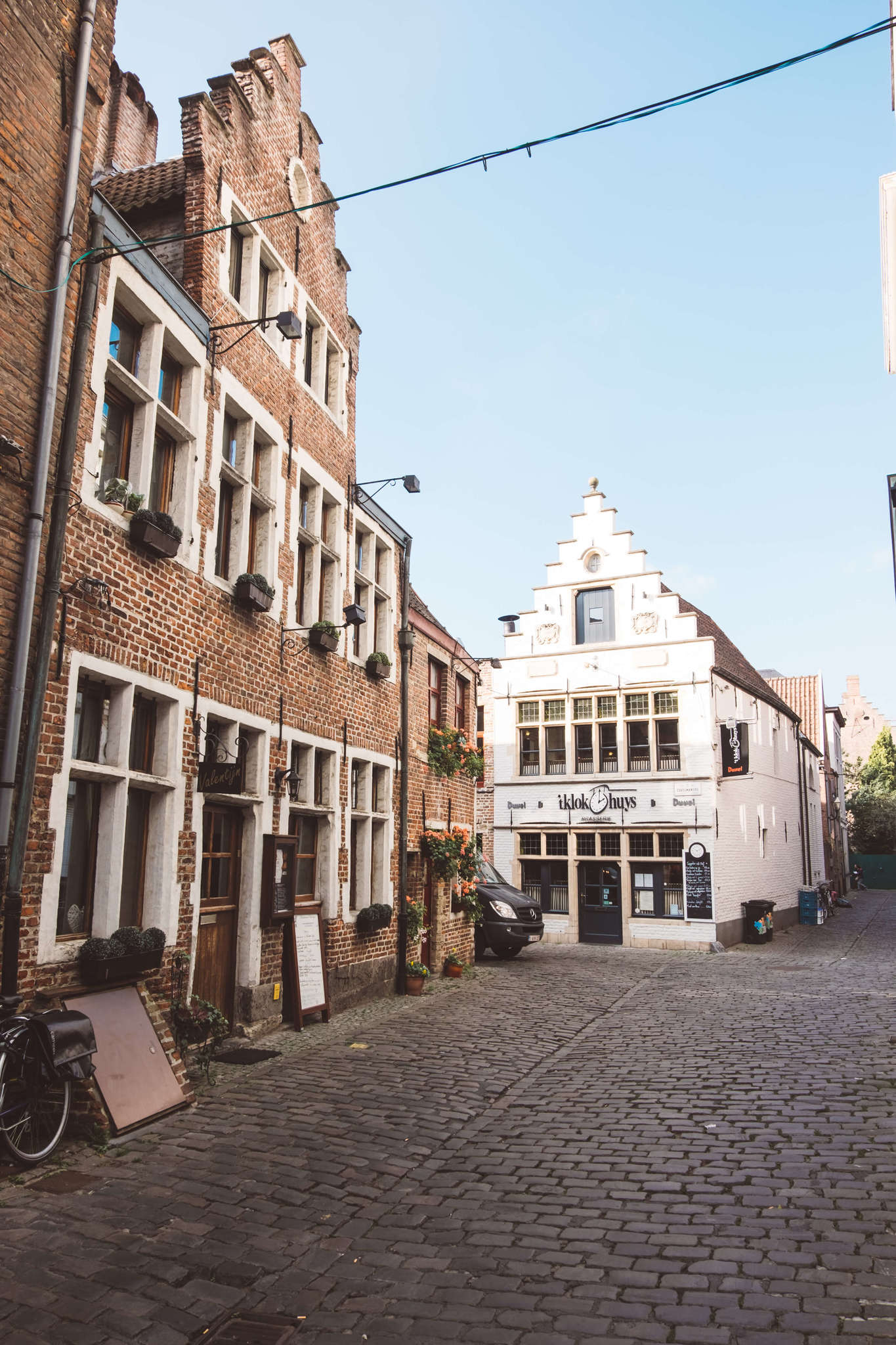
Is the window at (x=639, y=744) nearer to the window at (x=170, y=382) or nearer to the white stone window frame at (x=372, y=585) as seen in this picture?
the white stone window frame at (x=372, y=585)

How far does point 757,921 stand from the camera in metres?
24.2

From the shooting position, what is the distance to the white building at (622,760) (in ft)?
75.7

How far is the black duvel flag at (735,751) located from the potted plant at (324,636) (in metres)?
13.6

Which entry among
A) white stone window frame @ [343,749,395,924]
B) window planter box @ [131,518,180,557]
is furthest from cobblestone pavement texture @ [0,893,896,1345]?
window planter box @ [131,518,180,557]

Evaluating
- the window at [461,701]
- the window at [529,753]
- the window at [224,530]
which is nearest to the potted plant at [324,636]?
the window at [224,530]

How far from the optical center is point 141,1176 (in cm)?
556

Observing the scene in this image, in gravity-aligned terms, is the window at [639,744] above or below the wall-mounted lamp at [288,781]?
above

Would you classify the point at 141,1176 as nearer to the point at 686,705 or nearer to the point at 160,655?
the point at 160,655

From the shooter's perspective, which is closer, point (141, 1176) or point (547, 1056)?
point (141, 1176)

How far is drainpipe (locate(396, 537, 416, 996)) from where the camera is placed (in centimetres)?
1404

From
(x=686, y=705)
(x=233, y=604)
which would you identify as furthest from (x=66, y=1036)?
(x=686, y=705)

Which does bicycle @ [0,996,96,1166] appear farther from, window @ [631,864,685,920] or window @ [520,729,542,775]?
window @ [520,729,542,775]

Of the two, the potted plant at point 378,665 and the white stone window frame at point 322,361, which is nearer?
the white stone window frame at point 322,361

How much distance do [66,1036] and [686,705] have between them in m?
19.8
